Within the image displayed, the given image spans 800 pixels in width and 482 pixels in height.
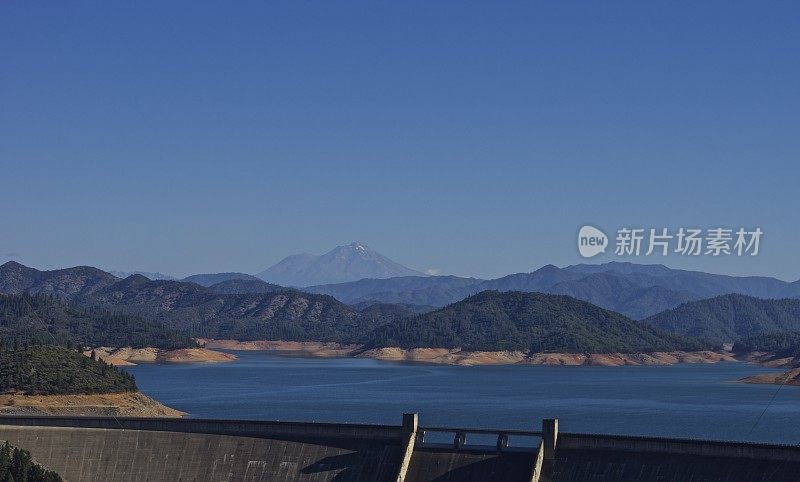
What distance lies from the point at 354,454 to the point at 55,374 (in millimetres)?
70439

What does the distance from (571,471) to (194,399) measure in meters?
120

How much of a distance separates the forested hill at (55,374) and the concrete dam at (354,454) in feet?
159

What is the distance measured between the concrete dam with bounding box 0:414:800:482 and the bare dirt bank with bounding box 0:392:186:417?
39872 mm

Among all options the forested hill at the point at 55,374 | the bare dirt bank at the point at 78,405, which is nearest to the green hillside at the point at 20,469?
the bare dirt bank at the point at 78,405

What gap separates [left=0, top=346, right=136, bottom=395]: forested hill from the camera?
428 feet

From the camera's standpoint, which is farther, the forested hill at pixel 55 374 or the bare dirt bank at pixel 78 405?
the forested hill at pixel 55 374

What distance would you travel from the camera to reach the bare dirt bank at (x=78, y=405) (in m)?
125

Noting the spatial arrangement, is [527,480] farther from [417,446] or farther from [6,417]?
[6,417]

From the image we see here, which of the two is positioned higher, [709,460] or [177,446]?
[709,460]

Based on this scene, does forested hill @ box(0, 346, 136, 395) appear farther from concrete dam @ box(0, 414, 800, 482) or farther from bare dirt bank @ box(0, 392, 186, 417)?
concrete dam @ box(0, 414, 800, 482)

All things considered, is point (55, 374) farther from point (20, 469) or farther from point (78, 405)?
point (20, 469)

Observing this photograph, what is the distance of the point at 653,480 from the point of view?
214ft

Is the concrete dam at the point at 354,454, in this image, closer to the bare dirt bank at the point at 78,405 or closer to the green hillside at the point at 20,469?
the green hillside at the point at 20,469

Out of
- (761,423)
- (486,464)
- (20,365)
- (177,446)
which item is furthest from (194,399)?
(486,464)
